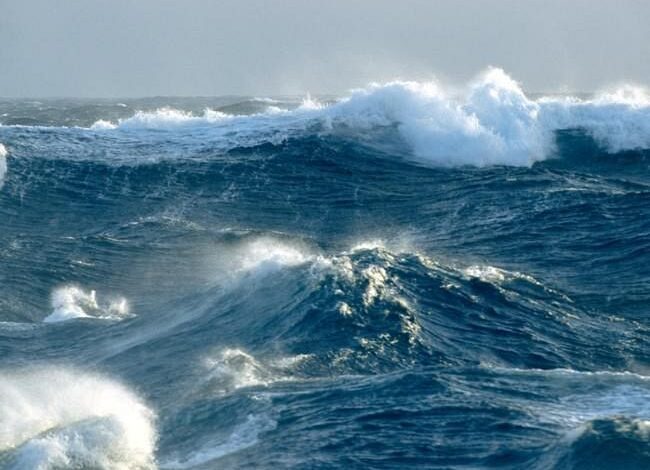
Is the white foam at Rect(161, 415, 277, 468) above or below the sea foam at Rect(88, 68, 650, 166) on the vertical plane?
below

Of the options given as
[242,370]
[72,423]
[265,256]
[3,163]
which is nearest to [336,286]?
[242,370]

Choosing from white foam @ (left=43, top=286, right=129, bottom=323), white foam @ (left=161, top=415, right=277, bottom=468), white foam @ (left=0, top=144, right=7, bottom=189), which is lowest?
white foam @ (left=43, top=286, right=129, bottom=323)

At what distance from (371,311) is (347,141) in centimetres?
2235

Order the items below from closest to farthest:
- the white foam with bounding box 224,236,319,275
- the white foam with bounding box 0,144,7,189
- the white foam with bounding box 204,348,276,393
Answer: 1. the white foam with bounding box 204,348,276,393
2. the white foam with bounding box 224,236,319,275
3. the white foam with bounding box 0,144,7,189

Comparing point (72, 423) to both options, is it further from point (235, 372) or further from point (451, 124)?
point (451, 124)

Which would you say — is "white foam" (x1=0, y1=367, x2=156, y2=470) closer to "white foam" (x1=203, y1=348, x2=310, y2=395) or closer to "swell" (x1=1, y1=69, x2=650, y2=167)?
"white foam" (x1=203, y1=348, x2=310, y2=395)

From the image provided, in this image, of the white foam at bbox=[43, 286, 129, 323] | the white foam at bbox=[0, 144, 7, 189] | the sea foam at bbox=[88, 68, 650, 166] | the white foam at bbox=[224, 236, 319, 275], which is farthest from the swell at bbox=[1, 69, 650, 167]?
the white foam at bbox=[43, 286, 129, 323]

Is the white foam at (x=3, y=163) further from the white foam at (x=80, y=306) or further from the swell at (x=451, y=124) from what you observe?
the white foam at (x=80, y=306)

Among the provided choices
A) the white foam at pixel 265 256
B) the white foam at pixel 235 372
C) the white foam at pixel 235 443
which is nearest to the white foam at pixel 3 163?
the white foam at pixel 265 256

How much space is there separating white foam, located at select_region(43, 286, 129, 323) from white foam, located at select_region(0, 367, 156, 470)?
5.43 metres

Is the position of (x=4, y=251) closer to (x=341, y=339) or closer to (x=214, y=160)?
(x=214, y=160)

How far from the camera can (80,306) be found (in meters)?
31.2

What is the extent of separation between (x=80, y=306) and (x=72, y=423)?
11.6 meters

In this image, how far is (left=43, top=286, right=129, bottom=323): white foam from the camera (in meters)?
30.3
